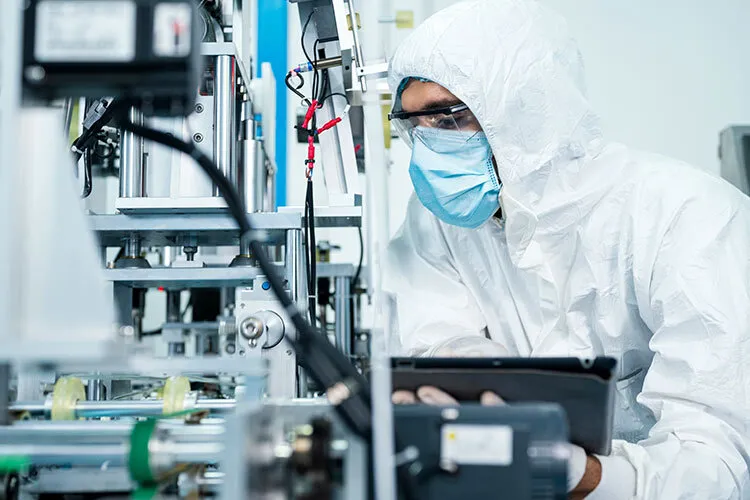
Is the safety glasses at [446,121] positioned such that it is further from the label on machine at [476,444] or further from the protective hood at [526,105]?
the label on machine at [476,444]

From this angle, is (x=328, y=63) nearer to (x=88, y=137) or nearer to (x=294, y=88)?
(x=294, y=88)

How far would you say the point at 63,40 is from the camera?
2.28 feet

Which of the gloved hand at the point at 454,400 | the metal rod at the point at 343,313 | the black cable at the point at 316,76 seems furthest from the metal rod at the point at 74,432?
the metal rod at the point at 343,313

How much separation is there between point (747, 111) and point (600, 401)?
2.91 meters

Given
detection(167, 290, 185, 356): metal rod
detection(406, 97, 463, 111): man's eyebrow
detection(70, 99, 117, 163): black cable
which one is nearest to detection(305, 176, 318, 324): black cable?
detection(406, 97, 463, 111): man's eyebrow

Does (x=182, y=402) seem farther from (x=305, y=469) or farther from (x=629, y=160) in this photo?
(x=629, y=160)

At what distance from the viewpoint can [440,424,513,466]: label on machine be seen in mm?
713

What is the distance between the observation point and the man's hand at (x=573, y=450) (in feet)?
2.88

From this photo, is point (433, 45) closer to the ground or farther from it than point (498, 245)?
farther from it

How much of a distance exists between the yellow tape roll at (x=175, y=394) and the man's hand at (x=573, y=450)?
322mm

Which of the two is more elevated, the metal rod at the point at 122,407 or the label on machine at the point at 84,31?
the label on machine at the point at 84,31

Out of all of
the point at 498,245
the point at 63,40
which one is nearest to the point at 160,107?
the point at 63,40

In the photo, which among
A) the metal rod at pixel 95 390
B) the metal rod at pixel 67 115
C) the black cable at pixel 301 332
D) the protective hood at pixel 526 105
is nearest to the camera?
the black cable at pixel 301 332

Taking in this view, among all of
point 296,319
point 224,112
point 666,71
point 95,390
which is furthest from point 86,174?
point 666,71
